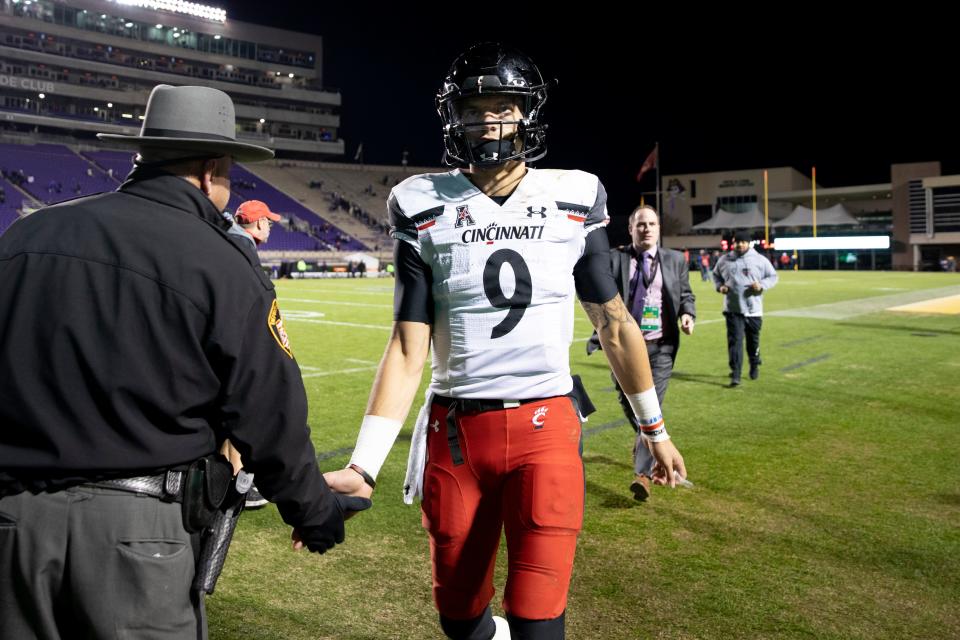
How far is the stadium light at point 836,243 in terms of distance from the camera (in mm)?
61406

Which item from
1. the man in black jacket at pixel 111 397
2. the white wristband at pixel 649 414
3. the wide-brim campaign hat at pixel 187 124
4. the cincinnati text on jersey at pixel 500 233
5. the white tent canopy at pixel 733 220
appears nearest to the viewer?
the man in black jacket at pixel 111 397

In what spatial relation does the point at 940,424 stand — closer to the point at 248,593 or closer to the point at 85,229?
the point at 248,593

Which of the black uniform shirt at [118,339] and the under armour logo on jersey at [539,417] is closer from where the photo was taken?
the black uniform shirt at [118,339]

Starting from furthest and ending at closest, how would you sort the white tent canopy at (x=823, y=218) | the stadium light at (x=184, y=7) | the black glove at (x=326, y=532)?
1. the white tent canopy at (x=823, y=218)
2. the stadium light at (x=184, y=7)
3. the black glove at (x=326, y=532)

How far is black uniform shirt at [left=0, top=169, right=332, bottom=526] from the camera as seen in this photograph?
1.83m

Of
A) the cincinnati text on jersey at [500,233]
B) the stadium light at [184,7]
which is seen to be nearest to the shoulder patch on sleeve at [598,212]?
the cincinnati text on jersey at [500,233]

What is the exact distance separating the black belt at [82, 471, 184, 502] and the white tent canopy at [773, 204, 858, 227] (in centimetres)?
6778

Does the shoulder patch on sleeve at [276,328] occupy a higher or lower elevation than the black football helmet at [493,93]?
lower

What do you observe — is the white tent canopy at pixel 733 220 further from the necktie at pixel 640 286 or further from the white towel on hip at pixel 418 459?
the white towel on hip at pixel 418 459

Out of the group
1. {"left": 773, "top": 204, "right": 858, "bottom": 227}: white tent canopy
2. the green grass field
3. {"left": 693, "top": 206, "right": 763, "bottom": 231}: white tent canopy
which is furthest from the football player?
{"left": 693, "top": 206, "right": 763, "bottom": 231}: white tent canopy

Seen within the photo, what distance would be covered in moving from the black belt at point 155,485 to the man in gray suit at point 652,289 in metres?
4.45

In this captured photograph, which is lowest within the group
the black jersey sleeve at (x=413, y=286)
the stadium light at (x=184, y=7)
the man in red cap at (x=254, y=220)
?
the black jersey sleeve at (x=413, y=286)

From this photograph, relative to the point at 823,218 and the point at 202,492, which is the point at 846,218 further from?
the point at 202,492

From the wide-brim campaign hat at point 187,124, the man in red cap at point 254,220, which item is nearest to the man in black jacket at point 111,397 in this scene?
the wide-brim campaign hat at point 187,124
